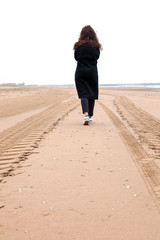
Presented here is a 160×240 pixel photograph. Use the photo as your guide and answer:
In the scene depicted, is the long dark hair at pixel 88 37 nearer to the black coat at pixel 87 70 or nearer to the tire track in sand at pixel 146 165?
the black coat at pixel 87 70

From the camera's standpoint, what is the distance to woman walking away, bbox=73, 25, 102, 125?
279 inches

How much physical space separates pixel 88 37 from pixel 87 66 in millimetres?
608

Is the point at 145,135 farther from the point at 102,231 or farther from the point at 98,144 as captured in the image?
the point at 102,231

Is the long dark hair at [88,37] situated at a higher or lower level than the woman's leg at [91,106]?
higher

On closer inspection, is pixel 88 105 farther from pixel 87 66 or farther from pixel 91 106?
pixel 87 66

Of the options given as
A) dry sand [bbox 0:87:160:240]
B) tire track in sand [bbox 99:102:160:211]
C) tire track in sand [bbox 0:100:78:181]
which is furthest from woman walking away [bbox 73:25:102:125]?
dry sand [bbox 0:87:160:240]

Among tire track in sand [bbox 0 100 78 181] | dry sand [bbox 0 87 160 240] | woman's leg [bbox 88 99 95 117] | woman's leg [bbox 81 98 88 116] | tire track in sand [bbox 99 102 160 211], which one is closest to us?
dry sand [bbox 0 87 160 240]

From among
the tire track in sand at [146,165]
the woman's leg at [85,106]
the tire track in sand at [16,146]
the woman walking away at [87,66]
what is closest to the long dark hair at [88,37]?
the woman walking away at [87,66]

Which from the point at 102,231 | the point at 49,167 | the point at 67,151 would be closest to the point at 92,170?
the point at 49,167

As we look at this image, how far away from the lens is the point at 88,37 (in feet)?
23.3

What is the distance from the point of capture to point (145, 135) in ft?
18.9

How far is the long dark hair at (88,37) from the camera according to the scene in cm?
710

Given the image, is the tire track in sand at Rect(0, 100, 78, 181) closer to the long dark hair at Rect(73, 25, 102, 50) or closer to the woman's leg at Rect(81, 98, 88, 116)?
the woman's leg at Rect(81, 98, 88, 116)

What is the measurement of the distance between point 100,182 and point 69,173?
396mm
